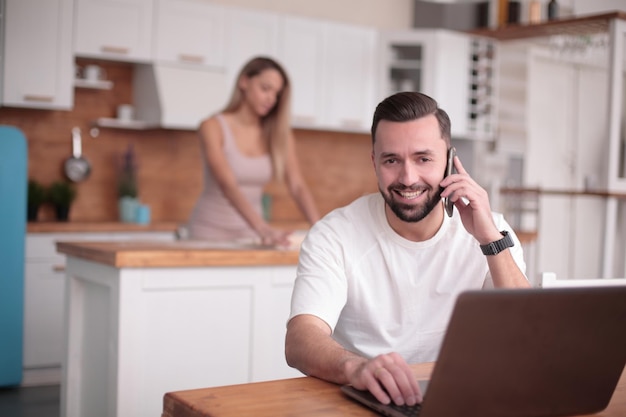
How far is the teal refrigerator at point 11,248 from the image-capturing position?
4426 millimetres

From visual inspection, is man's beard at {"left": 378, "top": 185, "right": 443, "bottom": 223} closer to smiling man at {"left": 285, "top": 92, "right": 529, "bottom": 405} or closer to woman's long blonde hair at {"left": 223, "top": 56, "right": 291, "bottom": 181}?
smiling man at {"left": 285, "top": 92, "right": 529, "bottom": 405}

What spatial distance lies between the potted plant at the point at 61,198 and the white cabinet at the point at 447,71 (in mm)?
2416

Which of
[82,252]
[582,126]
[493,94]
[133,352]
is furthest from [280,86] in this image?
[582,126]

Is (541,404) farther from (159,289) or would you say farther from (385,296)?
(159,289)

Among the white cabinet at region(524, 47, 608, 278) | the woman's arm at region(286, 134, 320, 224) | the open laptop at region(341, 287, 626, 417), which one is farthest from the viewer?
the white cabinet at region(524, 47, 608, 278)

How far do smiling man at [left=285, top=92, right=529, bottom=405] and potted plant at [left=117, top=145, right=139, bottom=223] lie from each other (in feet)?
12.3

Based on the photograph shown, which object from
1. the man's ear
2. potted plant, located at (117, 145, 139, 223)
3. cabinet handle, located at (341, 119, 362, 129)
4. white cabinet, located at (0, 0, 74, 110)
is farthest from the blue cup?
the man's ear

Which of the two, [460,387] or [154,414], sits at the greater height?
[460,387]

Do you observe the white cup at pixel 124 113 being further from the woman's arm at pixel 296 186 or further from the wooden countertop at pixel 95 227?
the woman's arm at pixel 296 186

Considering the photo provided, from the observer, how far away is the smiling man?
1.84 meters

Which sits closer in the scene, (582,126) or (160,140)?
(160,140)

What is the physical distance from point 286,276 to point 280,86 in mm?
868

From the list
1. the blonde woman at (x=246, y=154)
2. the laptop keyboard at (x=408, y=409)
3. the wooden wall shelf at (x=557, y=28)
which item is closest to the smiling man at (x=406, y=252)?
the laptop keyboard at (x=408, y=409)

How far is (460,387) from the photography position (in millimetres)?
1132
